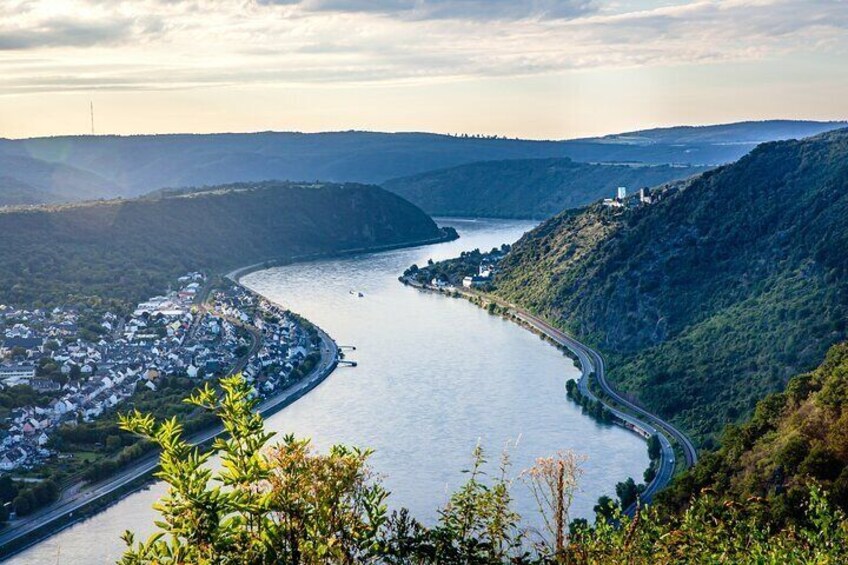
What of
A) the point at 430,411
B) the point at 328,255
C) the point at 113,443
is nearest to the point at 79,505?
the point at 113,443

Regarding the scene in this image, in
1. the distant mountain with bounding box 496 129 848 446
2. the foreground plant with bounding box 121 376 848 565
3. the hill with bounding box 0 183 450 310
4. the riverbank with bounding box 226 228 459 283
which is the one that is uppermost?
the foreground plant with bounding box 121 376 848 565

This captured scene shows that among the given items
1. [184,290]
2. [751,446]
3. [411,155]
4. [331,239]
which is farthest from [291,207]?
[411,155]

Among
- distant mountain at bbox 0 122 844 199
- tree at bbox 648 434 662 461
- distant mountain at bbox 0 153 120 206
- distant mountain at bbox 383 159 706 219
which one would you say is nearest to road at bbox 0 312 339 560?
tree at bbox 648 434 662 461

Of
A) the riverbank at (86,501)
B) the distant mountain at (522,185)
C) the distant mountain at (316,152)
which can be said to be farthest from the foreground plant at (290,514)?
the distant mountain at (316,152)

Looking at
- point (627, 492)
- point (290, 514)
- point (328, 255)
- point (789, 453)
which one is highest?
point (290, 514)

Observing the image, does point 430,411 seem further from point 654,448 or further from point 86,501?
point 86,501

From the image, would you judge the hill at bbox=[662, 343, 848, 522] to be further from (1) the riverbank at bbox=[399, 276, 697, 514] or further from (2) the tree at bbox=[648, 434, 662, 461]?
(2) the tree at bbox=[648, 434, 662, 461]
